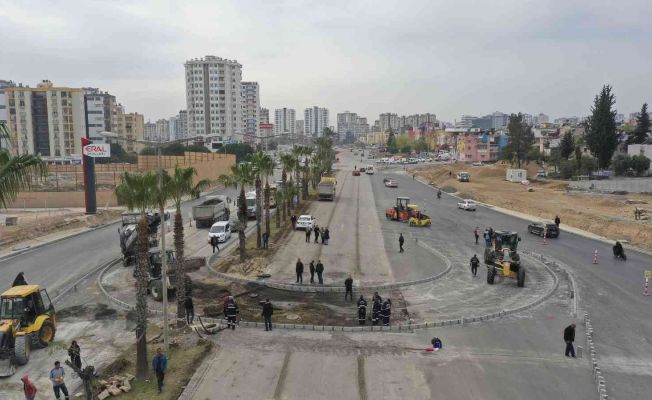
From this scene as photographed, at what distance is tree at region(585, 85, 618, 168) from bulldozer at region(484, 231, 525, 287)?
67866mm

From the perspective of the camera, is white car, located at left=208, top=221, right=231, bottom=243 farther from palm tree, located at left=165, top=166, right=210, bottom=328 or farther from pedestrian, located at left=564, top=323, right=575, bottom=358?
pedestrian, located at left=564, top=323, right=575, bottom=358

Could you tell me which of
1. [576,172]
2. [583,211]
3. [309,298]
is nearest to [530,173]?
[576,172]

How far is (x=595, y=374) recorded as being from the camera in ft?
54.2

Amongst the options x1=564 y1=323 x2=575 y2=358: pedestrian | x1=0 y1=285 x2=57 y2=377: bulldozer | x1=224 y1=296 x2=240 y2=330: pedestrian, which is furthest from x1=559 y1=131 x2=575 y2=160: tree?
x1=0 y1=285 x2=57 y2=377: bulldozer

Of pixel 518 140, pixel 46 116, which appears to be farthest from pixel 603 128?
pixel 46 116

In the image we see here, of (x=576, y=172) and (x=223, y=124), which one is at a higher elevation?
(x=223, y=124)

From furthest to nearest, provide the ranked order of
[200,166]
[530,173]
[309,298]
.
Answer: [530,173]
[200,166]
[309,298]

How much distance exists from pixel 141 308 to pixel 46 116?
14657cm

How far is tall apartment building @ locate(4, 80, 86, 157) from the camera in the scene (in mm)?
140375

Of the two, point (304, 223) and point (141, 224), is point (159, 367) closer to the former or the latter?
point (141, 224)

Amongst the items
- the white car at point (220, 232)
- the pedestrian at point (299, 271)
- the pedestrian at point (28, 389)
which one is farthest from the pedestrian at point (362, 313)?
the white car at point (220, 232)

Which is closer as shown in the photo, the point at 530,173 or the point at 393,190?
the point at 393,190

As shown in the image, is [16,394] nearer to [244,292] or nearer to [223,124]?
[244,292]

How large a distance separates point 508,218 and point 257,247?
32.1 metres
